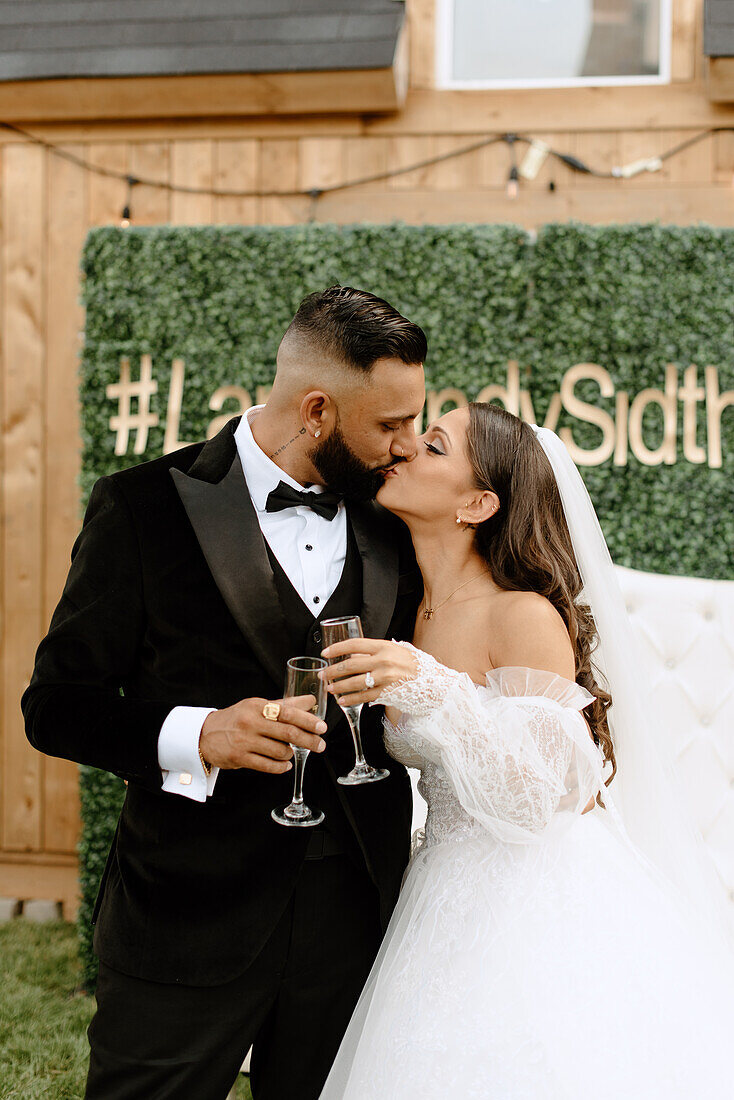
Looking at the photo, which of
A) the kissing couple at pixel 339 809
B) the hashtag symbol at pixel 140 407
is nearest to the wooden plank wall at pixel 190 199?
the hashtag symbol at pixel 140 407

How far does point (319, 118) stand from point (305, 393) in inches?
99.5

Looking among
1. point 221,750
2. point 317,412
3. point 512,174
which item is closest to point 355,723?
point 221,750

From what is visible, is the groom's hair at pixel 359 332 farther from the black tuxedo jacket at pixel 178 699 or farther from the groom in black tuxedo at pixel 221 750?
the black tuxedo jacket at pixel 178 699

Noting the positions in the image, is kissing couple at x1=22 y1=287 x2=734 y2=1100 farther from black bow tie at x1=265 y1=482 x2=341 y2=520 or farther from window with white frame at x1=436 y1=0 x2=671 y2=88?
window with white frame at x1=436 y1=0 x2=671 y2=88

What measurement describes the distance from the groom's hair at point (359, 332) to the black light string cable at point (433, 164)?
219 centimetres

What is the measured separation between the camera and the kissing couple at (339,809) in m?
1.84

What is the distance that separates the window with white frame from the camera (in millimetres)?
4102

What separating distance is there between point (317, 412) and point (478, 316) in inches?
78.5

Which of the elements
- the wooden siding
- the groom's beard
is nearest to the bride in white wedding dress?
the groom's beard

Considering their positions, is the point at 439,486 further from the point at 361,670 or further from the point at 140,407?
the point at 140,407

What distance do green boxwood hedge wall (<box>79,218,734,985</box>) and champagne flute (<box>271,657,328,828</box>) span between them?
2.45 m

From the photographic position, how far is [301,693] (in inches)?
66.5

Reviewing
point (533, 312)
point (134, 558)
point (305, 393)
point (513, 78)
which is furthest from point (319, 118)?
point (134, 558)

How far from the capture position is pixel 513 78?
4172 millimetres
